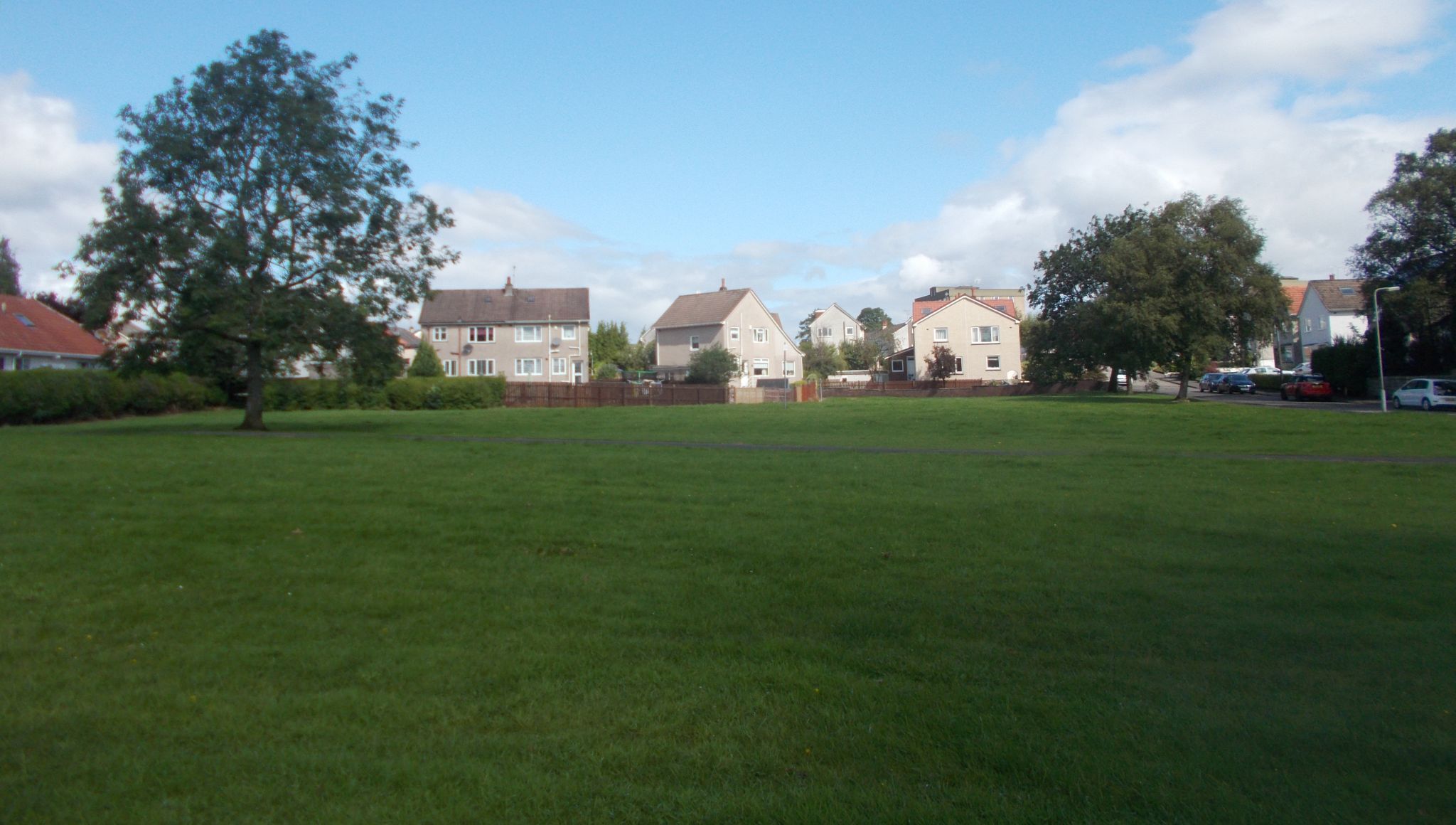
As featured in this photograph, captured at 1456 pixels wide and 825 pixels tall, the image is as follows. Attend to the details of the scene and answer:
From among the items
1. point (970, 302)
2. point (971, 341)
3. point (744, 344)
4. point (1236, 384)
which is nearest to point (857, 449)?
point (1236, 384)

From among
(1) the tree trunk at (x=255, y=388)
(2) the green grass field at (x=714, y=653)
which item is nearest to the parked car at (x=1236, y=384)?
(2) the green grass field at (x=714, y=653)

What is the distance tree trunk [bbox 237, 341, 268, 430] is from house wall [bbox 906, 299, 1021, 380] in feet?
212

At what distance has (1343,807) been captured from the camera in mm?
4664

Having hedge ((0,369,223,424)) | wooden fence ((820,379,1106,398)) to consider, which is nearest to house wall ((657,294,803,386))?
wooden fence ((820,379,1106,398))

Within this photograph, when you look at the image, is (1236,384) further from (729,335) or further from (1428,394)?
(729,335)

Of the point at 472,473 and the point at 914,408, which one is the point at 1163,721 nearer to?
the point at 472,473

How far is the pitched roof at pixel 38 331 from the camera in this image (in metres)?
54.7

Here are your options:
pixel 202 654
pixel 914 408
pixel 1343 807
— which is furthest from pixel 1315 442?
pixel 202 654

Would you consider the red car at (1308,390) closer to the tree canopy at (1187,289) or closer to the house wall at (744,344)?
the tree canopy at (1187,289)

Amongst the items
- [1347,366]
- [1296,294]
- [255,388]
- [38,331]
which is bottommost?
[1347,366]

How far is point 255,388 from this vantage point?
32469 millimetres

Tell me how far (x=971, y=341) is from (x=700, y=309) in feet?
82.4

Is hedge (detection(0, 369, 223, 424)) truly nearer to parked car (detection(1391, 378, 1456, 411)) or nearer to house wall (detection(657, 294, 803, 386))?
house wall (detection(657, 294, 803, 386))

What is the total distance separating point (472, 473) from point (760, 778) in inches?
500
